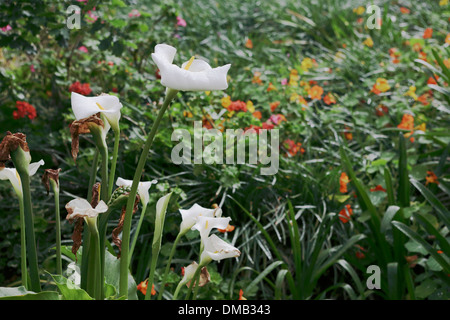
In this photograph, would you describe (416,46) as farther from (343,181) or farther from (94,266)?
(94,266)

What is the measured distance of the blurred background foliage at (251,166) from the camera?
231 centimetres

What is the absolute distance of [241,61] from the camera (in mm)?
4059

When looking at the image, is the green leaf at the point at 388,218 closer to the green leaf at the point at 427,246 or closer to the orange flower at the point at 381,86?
the green leaf at the point at 427,246

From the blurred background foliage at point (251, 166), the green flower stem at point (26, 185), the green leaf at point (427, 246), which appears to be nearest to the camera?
the green flower stem at point (26, 185)

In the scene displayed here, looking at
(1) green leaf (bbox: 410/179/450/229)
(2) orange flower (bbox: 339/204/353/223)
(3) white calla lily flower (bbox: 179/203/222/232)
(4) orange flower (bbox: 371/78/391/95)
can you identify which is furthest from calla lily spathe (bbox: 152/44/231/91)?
(4) orange flower (bbox: 371/78/391/95)

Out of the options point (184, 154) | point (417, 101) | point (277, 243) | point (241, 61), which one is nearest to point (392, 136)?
point (417, 101)

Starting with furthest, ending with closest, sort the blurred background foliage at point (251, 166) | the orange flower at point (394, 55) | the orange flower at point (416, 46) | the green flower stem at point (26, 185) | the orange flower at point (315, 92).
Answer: the orange flower at point (416, 46), the orange flower at point (394, 55), the orange flower at point (315, 92), the blurred background foliage at point (251, 166), the green flower stem at point (26, 185)

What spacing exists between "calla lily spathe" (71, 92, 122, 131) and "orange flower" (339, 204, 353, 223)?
1514mm

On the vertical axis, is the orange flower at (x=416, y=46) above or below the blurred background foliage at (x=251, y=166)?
above

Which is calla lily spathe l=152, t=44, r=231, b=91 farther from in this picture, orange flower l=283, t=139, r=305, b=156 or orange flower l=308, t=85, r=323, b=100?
orange flower l=308, t=85, r=323, b=100

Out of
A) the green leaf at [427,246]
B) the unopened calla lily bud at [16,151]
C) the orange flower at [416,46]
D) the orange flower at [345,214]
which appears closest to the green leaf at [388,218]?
the green leaf at [427,246]

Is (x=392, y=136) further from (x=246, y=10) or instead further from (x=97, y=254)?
(x=246, y=10)

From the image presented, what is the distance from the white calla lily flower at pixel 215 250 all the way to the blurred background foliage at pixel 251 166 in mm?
898
